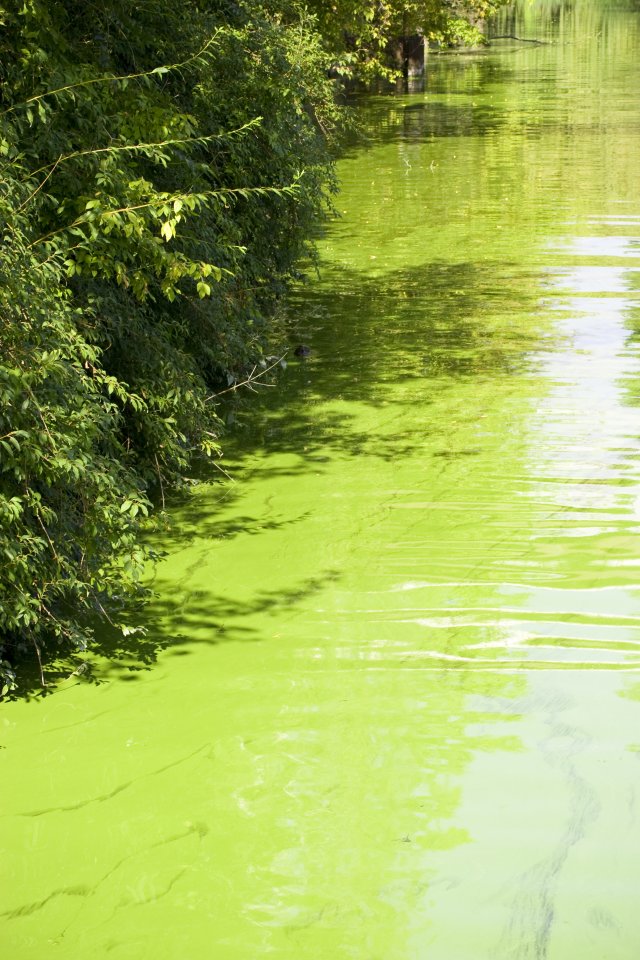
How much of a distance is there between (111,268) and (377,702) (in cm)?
267

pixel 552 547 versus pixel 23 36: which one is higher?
pixel 23 36

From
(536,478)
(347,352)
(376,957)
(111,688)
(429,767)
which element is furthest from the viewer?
(347,352)

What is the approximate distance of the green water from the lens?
446cm

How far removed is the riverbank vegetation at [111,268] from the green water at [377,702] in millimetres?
582

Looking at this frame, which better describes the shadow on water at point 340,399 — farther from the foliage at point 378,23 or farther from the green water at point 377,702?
the foliage at point 378,23

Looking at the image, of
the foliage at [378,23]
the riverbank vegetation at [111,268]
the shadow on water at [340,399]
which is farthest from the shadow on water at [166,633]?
the foliage at [378,23]

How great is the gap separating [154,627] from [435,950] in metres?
2.81

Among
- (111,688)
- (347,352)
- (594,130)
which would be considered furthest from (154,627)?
(594,130)

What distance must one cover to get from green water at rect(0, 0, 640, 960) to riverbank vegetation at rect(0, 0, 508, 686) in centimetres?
58

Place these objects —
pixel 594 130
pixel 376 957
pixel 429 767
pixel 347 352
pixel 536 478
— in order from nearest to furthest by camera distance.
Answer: pixel 376 957, pixel 429 767, pixel 536 478, pixel 347 352, pixel 594 130

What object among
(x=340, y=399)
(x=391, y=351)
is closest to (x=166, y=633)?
(x=340, y=399)

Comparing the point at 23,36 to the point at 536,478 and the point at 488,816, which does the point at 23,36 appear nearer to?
the point at 536,478

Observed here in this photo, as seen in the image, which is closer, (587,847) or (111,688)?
(587,847)

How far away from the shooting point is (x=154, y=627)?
6.62 m
